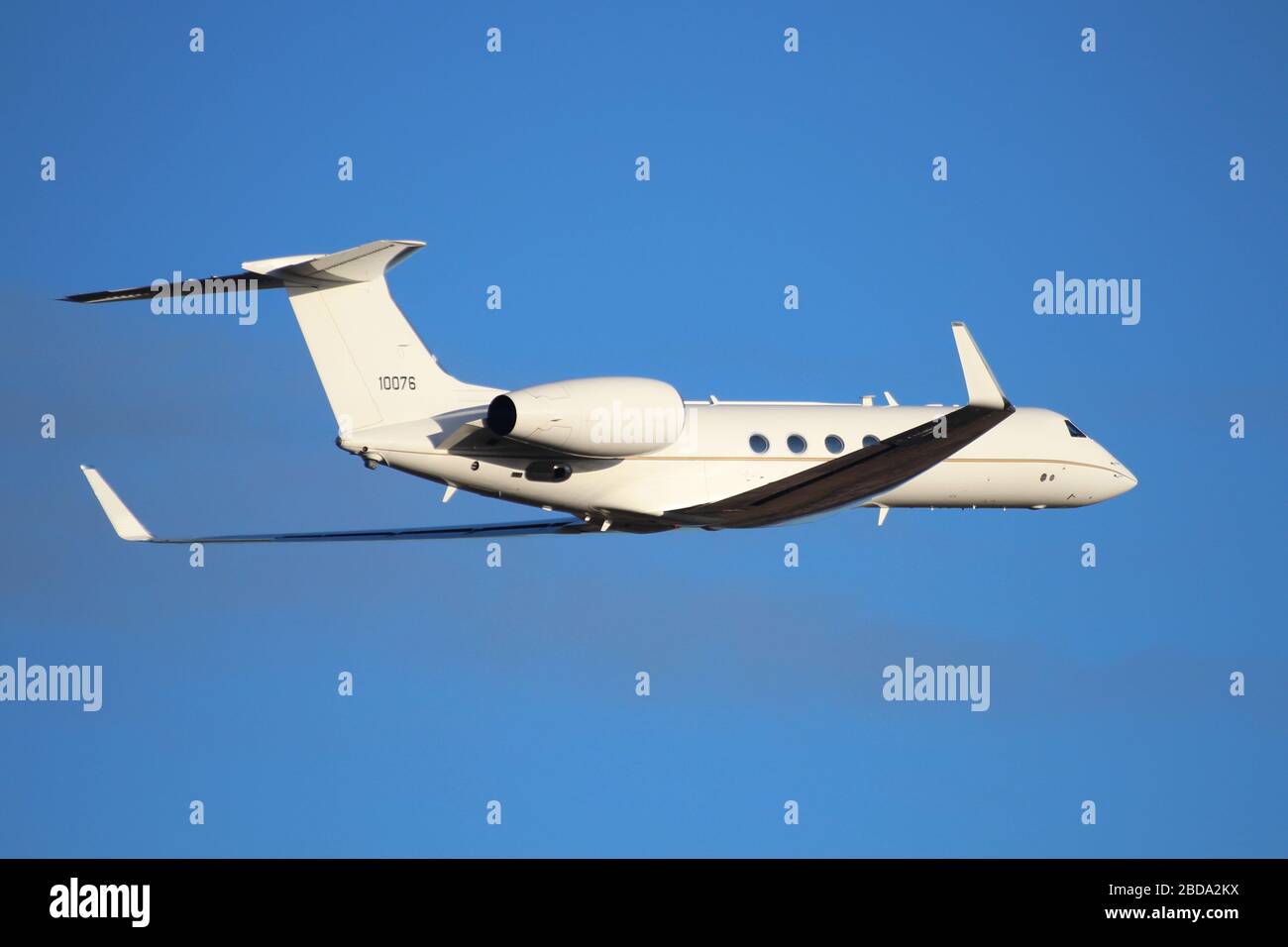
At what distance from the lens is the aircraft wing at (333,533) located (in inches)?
1088

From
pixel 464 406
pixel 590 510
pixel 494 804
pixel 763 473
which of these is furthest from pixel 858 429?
pixel 494 804

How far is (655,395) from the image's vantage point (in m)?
25.4

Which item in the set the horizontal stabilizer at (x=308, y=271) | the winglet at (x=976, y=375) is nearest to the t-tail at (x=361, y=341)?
the horizontal stabilizer at (x=308, y=271)

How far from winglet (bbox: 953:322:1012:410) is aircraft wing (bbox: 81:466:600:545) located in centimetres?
679

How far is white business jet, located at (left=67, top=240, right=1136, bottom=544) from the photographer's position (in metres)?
24.8

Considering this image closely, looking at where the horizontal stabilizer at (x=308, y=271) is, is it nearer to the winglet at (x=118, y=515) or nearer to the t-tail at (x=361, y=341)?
the t-tail at (x=361, y=341)

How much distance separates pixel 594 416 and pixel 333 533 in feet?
18.2

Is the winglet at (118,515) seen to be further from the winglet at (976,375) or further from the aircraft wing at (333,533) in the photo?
the winglet at (976,375)

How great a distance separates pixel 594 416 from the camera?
25.0m

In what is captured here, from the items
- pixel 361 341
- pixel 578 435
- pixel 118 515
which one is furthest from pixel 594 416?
pixel 118 515

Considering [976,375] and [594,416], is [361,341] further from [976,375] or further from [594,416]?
[976,375]

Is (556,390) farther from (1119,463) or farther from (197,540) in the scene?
(1119,463)

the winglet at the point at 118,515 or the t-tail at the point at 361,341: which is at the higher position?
the t-tail at the point at 361,341

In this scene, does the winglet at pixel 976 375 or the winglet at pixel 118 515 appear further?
the winglet at pixel 118 515
